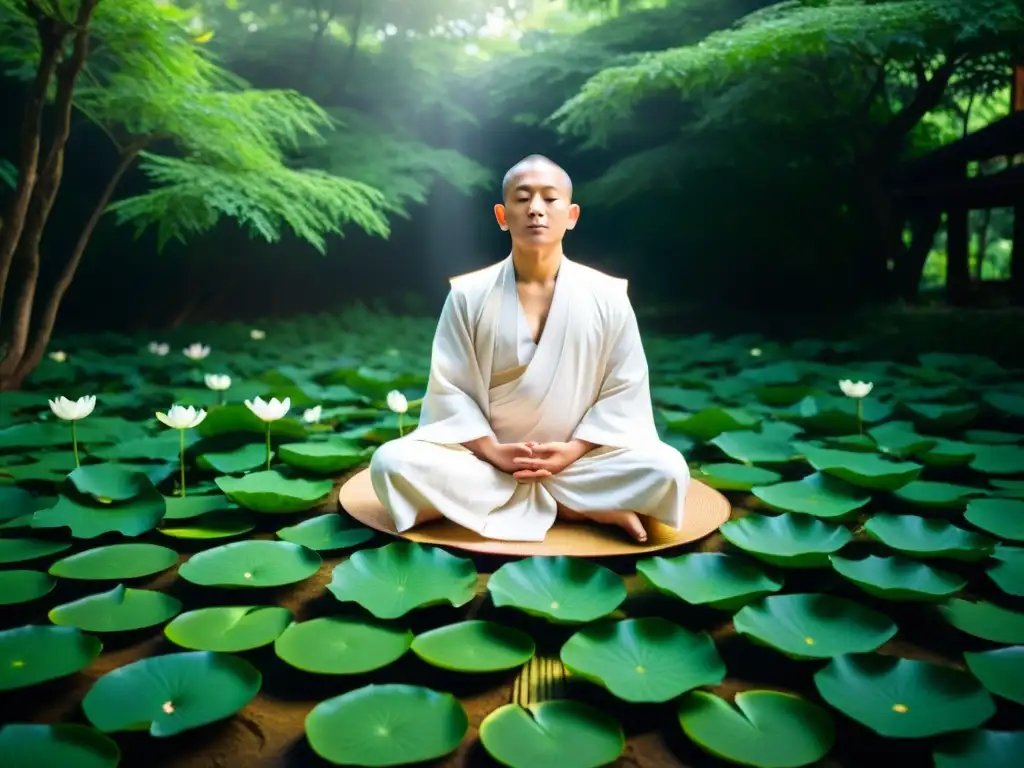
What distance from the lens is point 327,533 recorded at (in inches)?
82.4

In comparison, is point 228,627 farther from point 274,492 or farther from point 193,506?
point 193,506

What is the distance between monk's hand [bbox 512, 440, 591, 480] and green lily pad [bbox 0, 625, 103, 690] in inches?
46.9

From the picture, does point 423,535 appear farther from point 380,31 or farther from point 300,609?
point 380,31

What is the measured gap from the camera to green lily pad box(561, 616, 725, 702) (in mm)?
1300

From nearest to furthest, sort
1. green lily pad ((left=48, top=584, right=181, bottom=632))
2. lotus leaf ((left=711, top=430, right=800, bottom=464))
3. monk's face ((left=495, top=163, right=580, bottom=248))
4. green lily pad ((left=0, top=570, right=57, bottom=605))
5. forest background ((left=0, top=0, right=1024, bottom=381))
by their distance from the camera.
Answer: green lily pad ((left=48, top=584, right=181, bottom=632)), green lily pad ((left=0, top=570, right=57, bottom=605)), monk's face ((left=495, top=163, right=580, bottom=248)), lotus leaf ((left=711, top=430, right=800, bottom=464)), forest background ((left=0, top=0, right=1024, bottom=381))

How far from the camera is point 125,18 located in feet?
11.2

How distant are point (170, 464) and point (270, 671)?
4.90 ft

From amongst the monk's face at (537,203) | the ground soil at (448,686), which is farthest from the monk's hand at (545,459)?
the monk's face at (537,203)

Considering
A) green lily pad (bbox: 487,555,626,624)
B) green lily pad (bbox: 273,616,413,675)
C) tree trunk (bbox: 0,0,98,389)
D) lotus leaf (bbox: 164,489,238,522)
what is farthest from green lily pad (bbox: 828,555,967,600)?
tree trunk (bbox: 0,0,98,389)

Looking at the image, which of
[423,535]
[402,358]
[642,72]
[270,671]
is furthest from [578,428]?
[642,72]

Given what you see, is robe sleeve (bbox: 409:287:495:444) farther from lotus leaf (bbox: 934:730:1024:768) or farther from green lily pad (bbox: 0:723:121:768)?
lotus leaf (bbox: 934:730:1024:768)

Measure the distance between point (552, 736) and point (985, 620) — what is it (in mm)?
1068

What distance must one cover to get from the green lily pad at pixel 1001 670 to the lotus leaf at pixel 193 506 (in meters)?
2.08

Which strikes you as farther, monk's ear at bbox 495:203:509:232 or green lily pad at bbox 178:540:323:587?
monk's ear at bbox 495:203:509:232
